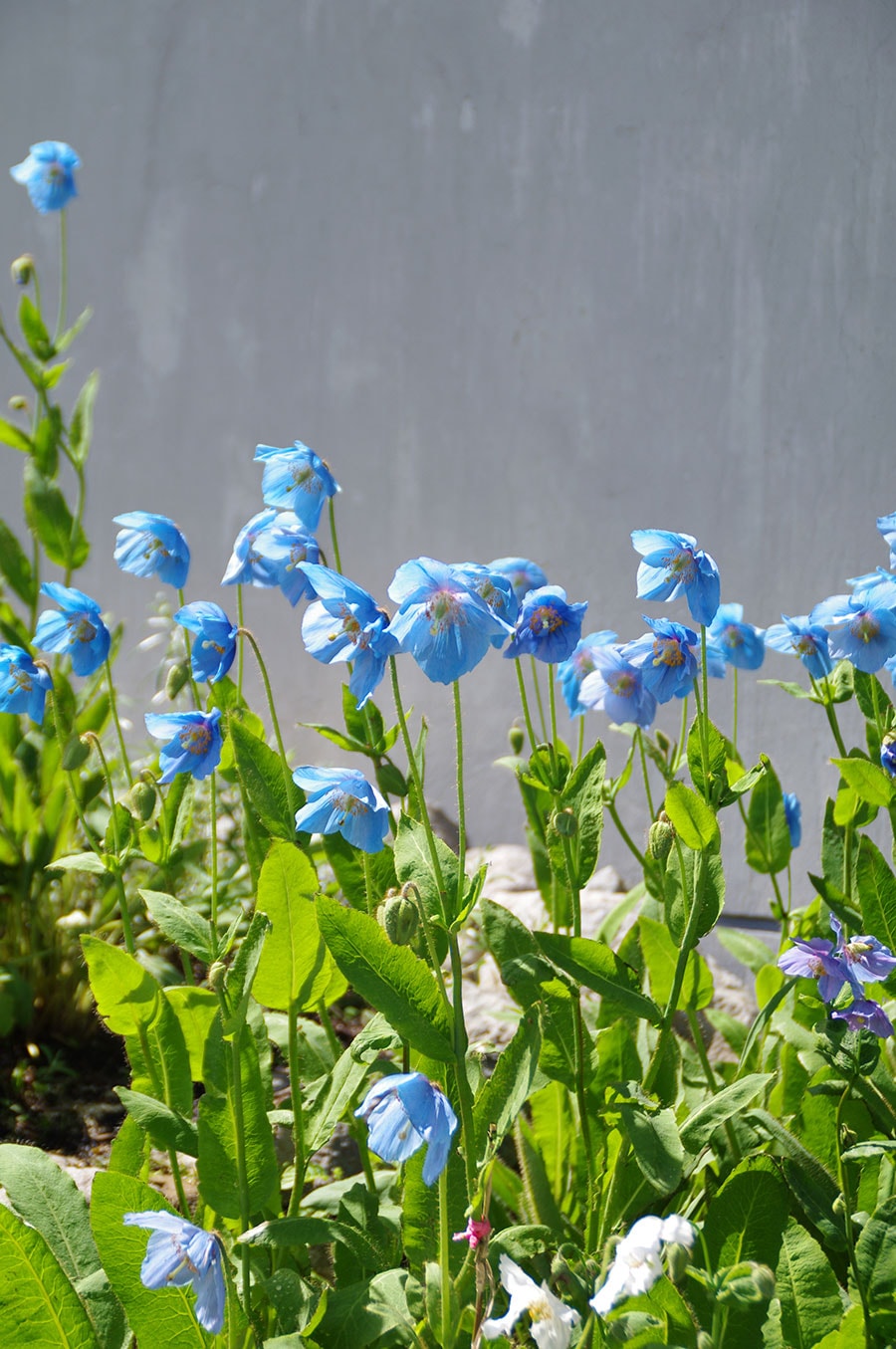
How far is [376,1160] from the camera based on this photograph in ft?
5.46

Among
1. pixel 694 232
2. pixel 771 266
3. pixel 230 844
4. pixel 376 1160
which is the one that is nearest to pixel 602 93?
pixel 694 232

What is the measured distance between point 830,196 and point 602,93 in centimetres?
68

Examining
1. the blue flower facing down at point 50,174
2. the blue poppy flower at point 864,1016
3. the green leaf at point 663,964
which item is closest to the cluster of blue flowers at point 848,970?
the blue poppy flower at point 864,1016

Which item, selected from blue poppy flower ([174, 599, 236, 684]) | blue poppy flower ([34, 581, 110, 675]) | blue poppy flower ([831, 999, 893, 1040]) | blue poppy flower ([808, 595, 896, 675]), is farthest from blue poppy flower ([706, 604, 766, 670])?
blue poppy flower ([34, 581, 110, 675])

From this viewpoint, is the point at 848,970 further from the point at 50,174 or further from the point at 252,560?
the point at 50,174

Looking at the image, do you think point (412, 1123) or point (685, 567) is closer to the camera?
point (412, 1123)

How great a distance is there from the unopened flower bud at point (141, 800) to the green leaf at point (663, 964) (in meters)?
0.63

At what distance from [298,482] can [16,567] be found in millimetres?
1255

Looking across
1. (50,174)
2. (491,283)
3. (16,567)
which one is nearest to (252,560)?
(16,567)

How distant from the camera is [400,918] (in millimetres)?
986

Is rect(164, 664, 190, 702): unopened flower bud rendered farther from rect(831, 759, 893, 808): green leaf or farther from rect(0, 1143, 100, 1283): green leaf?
rect(831, 759, 893, 808): green leaf

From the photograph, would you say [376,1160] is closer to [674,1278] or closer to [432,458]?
[674,1278]

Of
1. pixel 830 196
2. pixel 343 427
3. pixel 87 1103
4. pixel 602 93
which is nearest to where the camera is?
pixel 87 1103

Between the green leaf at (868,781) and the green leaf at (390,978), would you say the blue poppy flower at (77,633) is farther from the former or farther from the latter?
the green leaf at (868,781)
